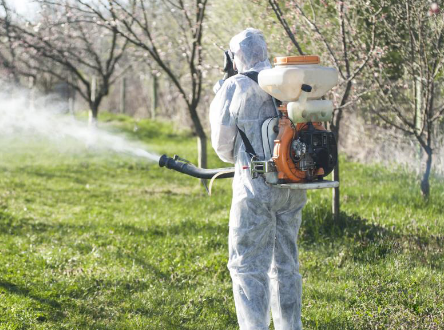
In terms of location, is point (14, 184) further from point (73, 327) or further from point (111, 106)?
point (111, 106)

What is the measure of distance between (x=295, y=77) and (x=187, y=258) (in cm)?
356

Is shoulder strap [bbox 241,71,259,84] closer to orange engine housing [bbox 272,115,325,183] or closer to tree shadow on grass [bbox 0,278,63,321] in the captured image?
orange engine housing [bbox 272,115,325,183]

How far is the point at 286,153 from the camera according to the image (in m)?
3.81

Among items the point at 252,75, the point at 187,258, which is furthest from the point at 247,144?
the point at 187,258

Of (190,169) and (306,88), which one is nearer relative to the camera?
(306,88)

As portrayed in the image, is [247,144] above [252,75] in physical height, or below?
below

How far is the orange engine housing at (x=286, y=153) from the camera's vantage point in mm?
3809

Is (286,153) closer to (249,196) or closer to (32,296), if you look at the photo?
(249,196)

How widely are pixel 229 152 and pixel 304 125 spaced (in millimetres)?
630

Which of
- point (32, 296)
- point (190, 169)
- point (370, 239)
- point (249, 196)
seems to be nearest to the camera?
point (249, 196)

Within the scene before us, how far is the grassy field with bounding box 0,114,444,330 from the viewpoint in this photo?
16.5ft

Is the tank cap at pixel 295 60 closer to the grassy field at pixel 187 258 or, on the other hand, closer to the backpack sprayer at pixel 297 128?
the backpack sprayer at pixel 297 128

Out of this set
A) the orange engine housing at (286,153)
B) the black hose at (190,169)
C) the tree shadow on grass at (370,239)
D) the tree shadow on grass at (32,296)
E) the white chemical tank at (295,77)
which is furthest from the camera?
the tree shadow on grass at (370,239)

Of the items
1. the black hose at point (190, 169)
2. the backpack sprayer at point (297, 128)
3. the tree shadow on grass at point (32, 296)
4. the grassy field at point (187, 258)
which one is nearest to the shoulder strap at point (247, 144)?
the backpack sprayer at point (297, 128)
